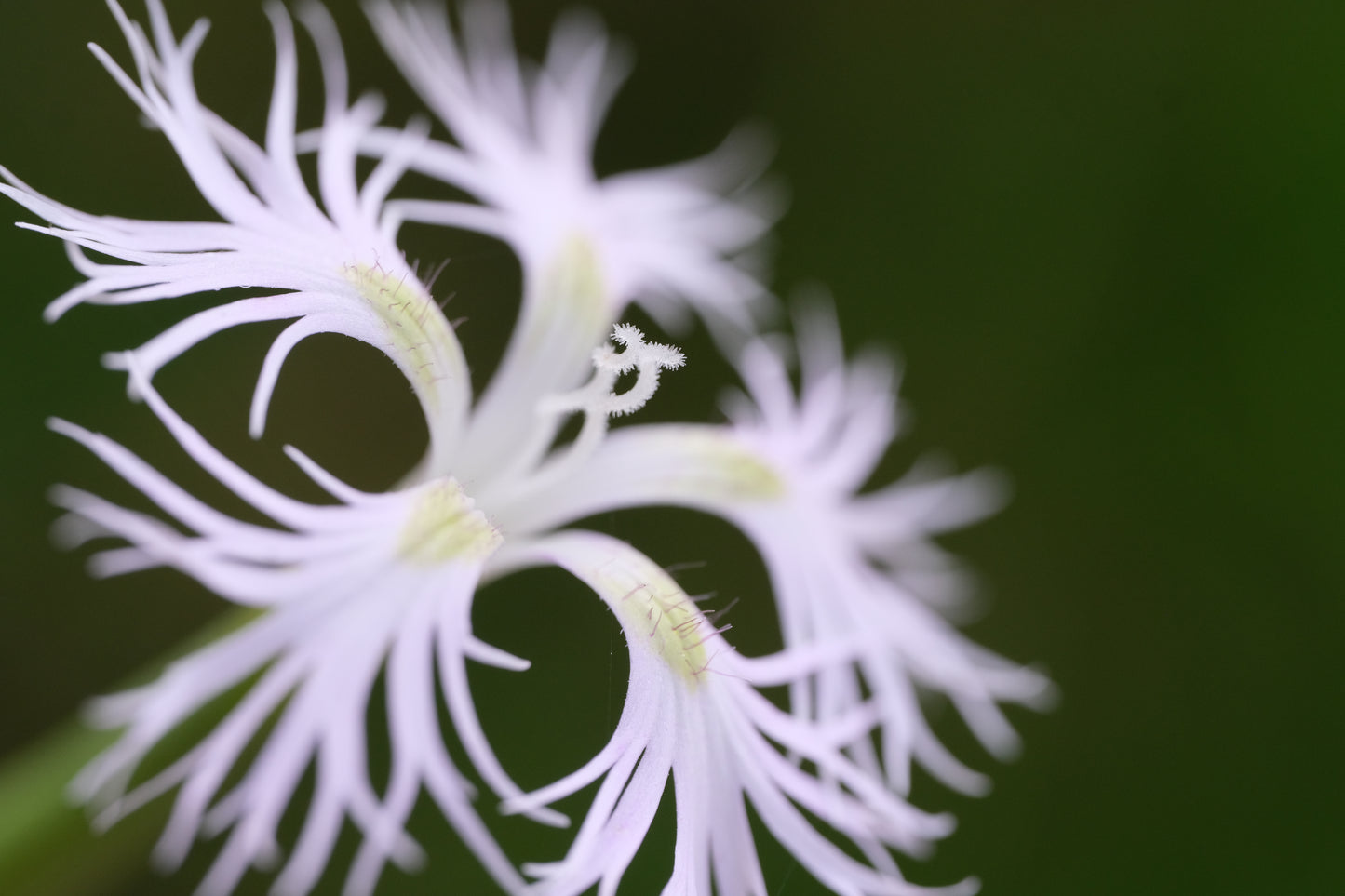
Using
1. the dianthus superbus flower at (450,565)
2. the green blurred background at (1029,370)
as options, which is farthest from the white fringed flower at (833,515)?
the green blurred background at (1029,370)

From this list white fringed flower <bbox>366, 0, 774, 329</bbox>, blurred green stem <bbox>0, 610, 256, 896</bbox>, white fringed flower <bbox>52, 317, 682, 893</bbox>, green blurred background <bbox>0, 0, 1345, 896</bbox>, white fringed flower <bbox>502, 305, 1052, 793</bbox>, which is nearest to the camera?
white fringed flower <bbox>52, 317, 682, 893</bbox>

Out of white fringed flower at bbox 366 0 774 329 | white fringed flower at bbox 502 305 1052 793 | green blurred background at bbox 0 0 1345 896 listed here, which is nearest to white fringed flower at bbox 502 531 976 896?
white fringed flower at bbox 502 305 1052 793

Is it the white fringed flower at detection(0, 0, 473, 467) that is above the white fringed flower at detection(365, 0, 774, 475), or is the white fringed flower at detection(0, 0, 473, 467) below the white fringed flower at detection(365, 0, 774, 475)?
below

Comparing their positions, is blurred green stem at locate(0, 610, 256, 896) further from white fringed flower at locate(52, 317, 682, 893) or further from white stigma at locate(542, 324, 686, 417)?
white stigma at locate(542, 324, 686, 417)

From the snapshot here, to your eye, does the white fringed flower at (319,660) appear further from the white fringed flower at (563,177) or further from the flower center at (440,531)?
the white fringed flower at (563,177)

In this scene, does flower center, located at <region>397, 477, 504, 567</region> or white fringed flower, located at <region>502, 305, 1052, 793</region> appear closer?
flower center, located at <region>397, 477, 504, 567</region>

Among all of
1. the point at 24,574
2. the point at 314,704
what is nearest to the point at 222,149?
the point at 314,704
